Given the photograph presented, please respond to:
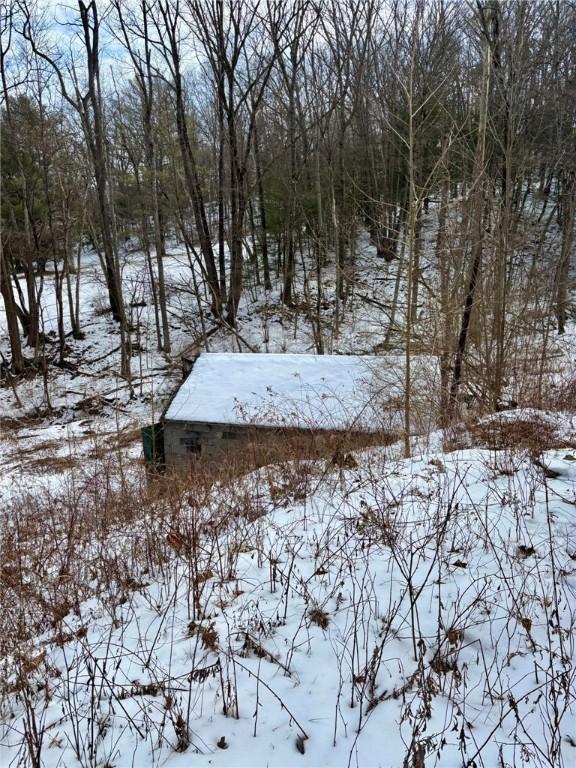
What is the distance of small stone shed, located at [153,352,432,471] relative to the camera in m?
7.85

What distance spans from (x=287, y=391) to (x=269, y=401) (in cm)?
45

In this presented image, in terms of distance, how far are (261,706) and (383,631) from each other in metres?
0.71

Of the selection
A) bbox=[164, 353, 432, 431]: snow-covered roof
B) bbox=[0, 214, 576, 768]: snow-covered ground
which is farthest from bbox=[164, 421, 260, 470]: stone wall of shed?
bbox=[0, 214, 576, 768]: snow-covered ground

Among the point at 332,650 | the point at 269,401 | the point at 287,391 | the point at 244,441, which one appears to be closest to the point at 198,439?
the point at 244,441

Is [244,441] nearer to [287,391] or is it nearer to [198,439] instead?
[198,439]

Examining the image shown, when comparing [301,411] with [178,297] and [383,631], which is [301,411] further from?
[178,297]

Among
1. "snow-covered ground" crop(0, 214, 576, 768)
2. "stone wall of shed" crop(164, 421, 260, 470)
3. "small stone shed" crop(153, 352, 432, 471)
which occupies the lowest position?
"stone wall of shed" crop(164, 421, 260, 470)

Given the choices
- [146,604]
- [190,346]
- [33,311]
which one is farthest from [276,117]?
[146,604]

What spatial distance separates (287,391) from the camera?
8.74 m

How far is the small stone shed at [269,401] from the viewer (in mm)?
7852

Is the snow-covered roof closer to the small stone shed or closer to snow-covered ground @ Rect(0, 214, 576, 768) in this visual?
the small stone shed

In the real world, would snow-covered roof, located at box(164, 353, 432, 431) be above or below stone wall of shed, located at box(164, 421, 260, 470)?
above

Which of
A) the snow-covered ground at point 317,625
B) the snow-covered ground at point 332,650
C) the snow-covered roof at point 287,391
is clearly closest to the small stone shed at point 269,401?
the snow-covered roof at point 287,391

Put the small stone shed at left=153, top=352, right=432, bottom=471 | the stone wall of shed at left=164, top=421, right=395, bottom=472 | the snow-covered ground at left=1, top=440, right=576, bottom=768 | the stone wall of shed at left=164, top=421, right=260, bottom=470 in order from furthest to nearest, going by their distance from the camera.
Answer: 1. the stone wall of shed at left=164, top=421, right=260, bottom=470
2. the small stone shed at left=153, top=352, right=432, bottom=471
3. the stone wall of shed at left=164, top=421, right=395, bottom=472
4. the snow-covered ground at left=1, top=440, right=576, bottom=768
